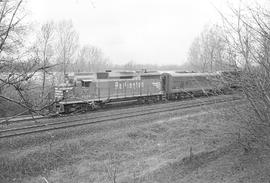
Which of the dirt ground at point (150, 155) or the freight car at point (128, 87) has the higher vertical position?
the freight car at point (128, 87)

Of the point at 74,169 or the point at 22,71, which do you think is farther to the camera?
the point at 74,169

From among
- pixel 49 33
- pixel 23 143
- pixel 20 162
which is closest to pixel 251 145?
pixel 20 162

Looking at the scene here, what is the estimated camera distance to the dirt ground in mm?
7895

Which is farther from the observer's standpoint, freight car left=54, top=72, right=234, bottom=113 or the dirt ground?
freight car left=54, top=72, right=234, bottom=113

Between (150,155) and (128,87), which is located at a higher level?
(128,87)

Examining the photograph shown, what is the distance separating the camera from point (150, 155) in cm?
1066

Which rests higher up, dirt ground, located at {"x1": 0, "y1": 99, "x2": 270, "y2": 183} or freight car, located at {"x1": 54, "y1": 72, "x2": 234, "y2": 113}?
freight car, located at {"x1": 54, "y1": 72, "x2": 234, "y2": 113}

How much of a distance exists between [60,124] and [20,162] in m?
5.35

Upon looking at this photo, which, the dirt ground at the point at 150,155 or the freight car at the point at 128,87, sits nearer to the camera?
the dirt ground at the point at 150,155

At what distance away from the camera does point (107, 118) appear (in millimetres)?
16422

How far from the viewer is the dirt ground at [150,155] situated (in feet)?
25.9

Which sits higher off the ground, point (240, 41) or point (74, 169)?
point (240, 41)

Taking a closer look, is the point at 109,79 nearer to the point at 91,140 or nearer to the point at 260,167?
the point at 91,140

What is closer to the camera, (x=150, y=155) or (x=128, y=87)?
(x=150, y=155)
